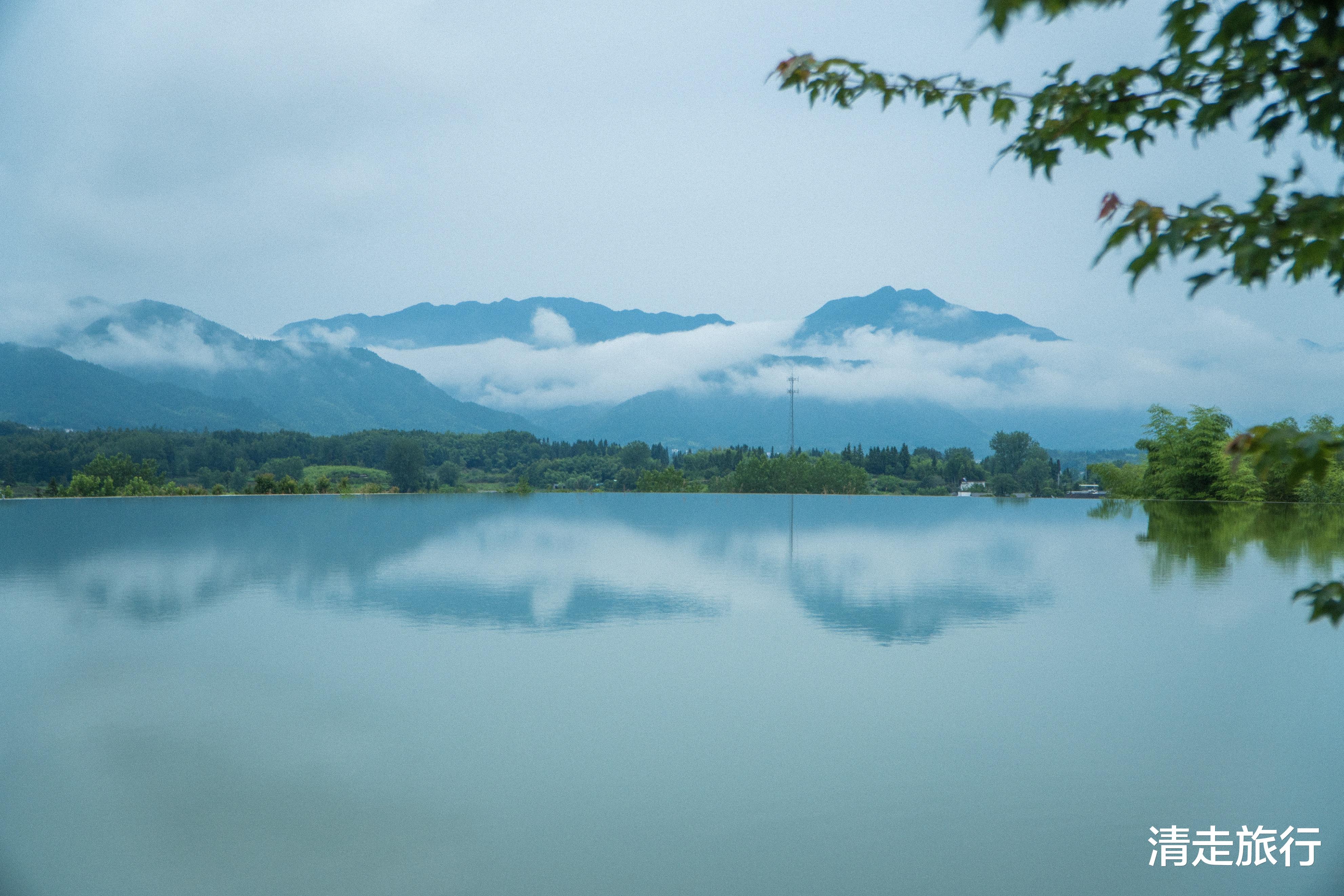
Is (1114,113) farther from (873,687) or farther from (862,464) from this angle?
(862,464)

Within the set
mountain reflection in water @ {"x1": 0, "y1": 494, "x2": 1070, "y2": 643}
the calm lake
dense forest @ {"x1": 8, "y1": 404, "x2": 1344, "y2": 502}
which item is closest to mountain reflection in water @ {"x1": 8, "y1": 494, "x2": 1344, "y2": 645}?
mountain reflection in water @ {"x1": 0, "y1": 494, "x2": 1070, "y2": 643}

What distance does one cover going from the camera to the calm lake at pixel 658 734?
5152 mm

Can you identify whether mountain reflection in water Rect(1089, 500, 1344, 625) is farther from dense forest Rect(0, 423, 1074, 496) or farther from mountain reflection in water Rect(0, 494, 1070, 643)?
dense forest Rect(0, 423, 1074, 496)

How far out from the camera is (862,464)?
135 m

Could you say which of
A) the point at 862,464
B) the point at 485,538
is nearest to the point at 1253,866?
the point at 485,538

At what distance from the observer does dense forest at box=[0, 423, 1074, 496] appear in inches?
3199

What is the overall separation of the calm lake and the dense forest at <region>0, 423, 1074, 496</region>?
233 ft

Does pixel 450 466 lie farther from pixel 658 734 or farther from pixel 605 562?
pixel 658 734

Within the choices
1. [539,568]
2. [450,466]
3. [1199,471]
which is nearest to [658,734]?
[539,568]

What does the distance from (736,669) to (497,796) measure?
429 centimetres

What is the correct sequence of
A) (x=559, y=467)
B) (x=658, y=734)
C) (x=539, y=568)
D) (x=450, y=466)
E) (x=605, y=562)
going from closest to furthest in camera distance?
(x=658, y=734) < (x=539, y=568) < (x=605, y=562) < (x=450, y=466) < (x=559, y=467)

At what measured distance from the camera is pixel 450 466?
116 metres

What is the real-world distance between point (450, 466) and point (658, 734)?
113 meters

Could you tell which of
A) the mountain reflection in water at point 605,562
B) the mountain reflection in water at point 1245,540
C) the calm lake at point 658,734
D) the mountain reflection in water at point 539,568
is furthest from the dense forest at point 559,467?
the calm lake at point 658,734
